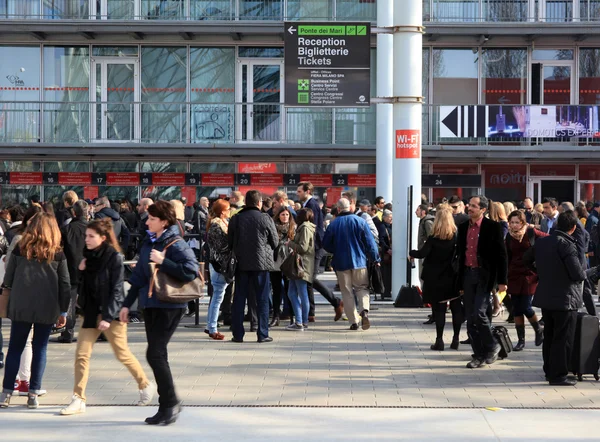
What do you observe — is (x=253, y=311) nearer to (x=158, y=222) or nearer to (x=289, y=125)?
(x=158, y=222)

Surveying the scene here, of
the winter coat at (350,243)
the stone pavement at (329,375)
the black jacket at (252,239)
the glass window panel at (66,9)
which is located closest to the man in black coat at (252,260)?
the black jacket at (252,239)

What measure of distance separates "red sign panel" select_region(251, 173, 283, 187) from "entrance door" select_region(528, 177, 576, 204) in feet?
24.0

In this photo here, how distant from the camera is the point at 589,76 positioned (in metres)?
28.6

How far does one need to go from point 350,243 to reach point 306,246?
23.7 inches

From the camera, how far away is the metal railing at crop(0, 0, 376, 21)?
27891mm

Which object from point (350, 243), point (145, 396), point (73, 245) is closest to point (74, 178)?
point (350, 243)

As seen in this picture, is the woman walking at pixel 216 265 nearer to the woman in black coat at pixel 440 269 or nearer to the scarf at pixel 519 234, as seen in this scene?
the woman in black coat at pixel 440 269

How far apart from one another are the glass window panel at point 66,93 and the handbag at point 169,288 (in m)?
20.9

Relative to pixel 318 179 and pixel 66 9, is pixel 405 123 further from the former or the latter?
pixel 66 9

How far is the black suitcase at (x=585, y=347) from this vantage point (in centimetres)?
964

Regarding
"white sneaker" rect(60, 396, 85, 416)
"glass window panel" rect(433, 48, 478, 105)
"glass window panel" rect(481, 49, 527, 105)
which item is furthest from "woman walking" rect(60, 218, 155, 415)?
"glass window panel" rect(481, 49, 527, 105)

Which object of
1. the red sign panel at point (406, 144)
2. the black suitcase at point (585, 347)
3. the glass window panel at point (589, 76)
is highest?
the glass window panel at point (589, 76)

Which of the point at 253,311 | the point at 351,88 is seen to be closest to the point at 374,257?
the point at 253,311

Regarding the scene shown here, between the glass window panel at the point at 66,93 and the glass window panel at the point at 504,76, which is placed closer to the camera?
the glass window panel at the point at 66,93
